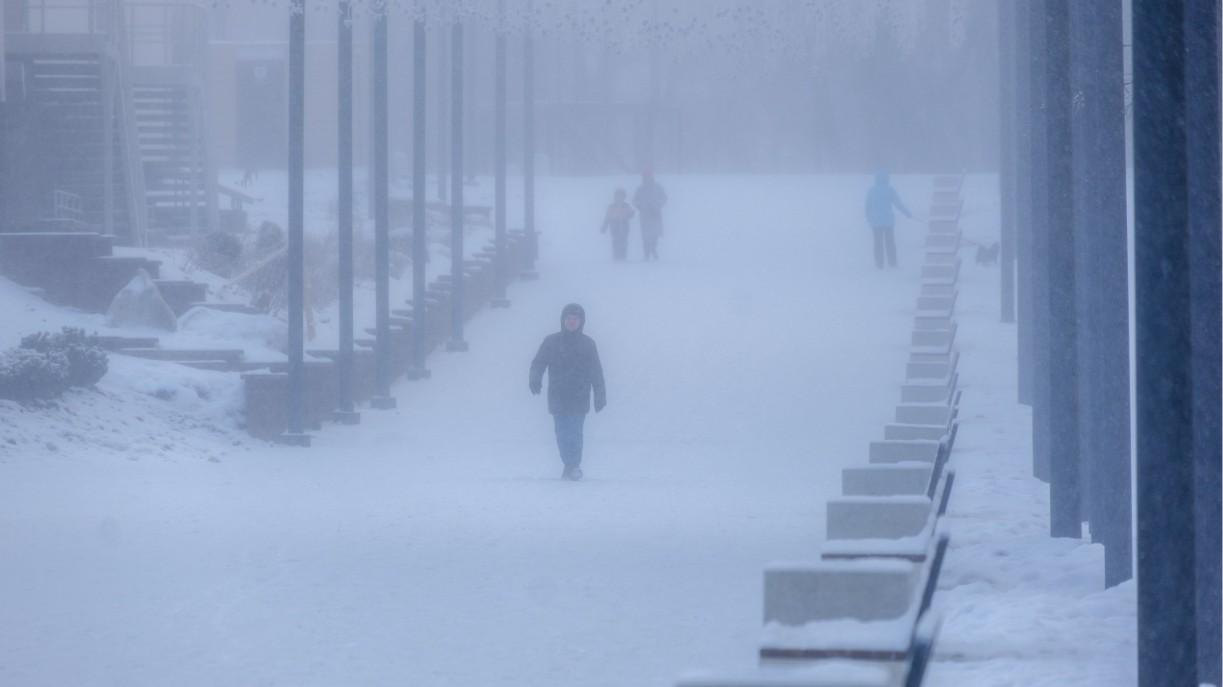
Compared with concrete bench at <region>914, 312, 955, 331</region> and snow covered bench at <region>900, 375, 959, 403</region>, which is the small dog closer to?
concrete bench at <region>914, 312, 955, 331</region>

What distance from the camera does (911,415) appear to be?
13.2 meters

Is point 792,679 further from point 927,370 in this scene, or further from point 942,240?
point 942,240

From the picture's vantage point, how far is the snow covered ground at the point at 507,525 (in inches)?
352

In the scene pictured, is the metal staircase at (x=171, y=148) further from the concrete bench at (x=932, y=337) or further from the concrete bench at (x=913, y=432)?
the concrete bench at (x=913, y=432)

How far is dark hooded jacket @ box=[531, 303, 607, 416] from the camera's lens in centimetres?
1645

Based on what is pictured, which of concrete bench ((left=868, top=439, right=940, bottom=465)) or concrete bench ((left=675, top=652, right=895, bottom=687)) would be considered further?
concrete bench ((left=868, top=439, right=940, bottom=465))

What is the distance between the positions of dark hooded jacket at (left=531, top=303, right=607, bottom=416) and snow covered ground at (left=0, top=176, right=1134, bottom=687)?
63 cm

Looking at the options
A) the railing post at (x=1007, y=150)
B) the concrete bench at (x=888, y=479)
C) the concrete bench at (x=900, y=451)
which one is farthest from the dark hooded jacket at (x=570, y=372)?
the railing post at (x=1007, y=150)

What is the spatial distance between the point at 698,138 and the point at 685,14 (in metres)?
3.89

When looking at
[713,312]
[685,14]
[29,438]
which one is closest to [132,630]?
[29,438]

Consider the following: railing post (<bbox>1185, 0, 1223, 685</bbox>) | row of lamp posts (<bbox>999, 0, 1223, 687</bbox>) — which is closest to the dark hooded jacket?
row of lamp posts (<bbox>999, 0, 1223, 687</bbox>)

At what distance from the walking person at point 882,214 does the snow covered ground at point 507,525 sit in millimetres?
4323

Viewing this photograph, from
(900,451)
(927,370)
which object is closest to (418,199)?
(927,370)

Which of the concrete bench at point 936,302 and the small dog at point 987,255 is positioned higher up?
the small dog at point 987,255
